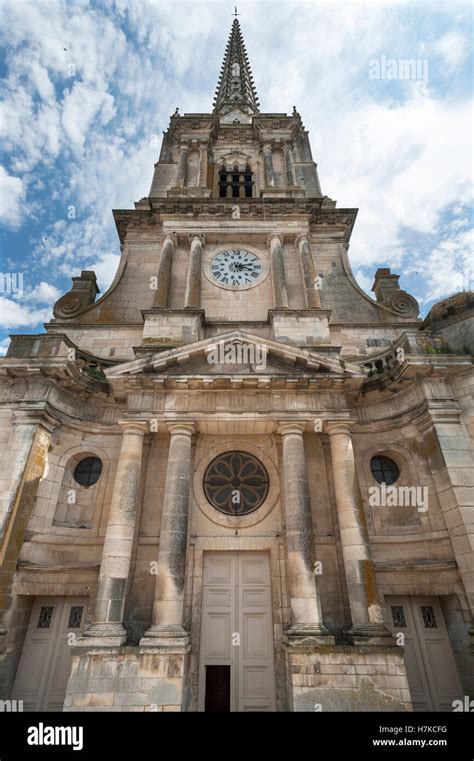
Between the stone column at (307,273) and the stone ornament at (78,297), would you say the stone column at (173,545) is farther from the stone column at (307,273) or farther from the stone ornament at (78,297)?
the stone ornament at (78,297)

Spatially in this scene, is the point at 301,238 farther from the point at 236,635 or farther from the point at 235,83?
the point at 235,83

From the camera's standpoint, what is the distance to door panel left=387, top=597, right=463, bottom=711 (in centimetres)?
944

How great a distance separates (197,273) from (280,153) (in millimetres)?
10467

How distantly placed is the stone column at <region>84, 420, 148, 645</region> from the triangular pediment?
1678 mm

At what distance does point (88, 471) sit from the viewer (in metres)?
12.1

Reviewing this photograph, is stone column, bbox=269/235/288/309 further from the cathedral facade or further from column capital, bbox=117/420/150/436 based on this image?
column capital, bbox=117/420/150/436

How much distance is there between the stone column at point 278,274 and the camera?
14.7 metres

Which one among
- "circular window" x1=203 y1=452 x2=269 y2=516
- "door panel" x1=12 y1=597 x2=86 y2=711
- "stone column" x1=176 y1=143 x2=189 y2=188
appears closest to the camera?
"door panel" x1=12 y1=597 x2=86 y2=711

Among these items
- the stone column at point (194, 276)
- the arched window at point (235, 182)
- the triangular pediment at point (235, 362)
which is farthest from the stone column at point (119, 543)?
the arched window at point (235, 182)

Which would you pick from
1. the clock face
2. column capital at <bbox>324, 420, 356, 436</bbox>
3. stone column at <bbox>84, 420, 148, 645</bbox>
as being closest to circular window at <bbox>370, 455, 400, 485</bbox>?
column capital at <bbox>324, 420, 356, 436</bbox>

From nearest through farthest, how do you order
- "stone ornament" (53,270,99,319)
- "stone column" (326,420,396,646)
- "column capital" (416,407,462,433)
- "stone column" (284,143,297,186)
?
"stone column" (326,420,396,646) → "column capital" (416,407,462,433) → "stone ornament" (53,270,99,319) → "stone column" (284,143,297,186)

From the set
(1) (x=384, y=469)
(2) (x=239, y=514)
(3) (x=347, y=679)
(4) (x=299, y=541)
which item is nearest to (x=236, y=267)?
(1) (x=384, y=469)

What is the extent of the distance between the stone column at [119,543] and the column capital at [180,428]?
2.49ft
